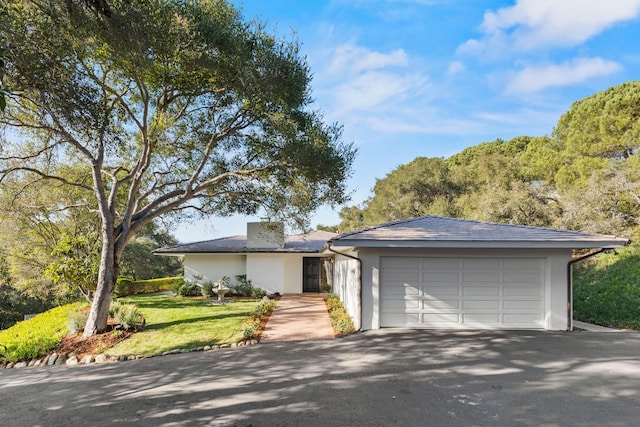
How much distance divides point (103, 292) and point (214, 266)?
954cm

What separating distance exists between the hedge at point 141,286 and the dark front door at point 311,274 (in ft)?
24.6

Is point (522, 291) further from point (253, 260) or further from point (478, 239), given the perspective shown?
point (253, 260)

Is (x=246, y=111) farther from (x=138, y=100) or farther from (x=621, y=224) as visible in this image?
(x=621, y=224)

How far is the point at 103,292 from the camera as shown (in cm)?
1060

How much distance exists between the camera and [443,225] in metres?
11.3

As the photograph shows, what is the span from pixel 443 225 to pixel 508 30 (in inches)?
311

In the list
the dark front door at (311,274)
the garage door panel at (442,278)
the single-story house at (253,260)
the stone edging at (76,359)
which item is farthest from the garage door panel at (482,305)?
the dark front door at (311,274)

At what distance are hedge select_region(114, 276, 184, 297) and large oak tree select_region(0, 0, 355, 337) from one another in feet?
32.5

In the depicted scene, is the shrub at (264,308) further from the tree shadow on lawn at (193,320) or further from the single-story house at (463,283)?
the single-story house at (463,283)

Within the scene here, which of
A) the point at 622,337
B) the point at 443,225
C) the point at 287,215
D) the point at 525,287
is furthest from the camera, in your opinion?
the point at 287,215

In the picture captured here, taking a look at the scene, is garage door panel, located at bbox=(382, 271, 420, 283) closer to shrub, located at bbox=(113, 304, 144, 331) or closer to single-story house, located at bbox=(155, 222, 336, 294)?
shrub, located at bbox=(113, 304, 144, 331)

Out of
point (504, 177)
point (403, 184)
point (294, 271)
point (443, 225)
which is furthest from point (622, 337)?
point (403, 184)

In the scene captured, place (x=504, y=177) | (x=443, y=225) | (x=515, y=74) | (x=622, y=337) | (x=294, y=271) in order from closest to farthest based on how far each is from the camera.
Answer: (x=622, y=337) < (x=443, y=225) < (x=515, y=74) < (x=294, y=271) < (x=504, y=177)

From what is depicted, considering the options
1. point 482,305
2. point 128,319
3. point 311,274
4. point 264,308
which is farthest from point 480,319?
point 311,274
